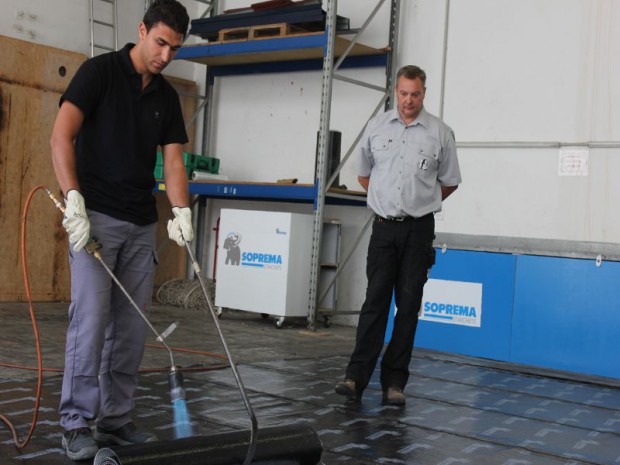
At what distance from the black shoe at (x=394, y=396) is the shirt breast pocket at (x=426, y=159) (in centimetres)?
108

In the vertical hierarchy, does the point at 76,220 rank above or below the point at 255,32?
below

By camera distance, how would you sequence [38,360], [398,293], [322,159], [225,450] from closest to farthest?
[225,450] < [38,360] < [398,293] < [322,159]

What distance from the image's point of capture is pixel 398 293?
4168mm

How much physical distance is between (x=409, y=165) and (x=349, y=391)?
1167mm

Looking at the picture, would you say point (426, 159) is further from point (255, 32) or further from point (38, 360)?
point (255, 32)

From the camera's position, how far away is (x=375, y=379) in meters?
4.78

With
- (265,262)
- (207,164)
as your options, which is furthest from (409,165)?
(207,164)

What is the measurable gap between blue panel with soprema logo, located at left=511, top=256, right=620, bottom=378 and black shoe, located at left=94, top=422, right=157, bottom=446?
334 cm

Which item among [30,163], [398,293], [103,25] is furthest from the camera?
[103,25]

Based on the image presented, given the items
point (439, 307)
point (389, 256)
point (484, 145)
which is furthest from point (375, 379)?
point (484, 145)

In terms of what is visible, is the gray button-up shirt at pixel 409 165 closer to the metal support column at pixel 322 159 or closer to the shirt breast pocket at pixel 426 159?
the shirt breast pocket at pixel 426 159

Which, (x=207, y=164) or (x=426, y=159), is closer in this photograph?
(x=426, y=159)

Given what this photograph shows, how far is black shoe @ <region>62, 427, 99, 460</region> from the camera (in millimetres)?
2666

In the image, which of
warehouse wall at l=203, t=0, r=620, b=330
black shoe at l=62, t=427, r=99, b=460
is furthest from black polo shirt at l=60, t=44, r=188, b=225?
warehouse wall at l=203, t=0, r=620, b=330
